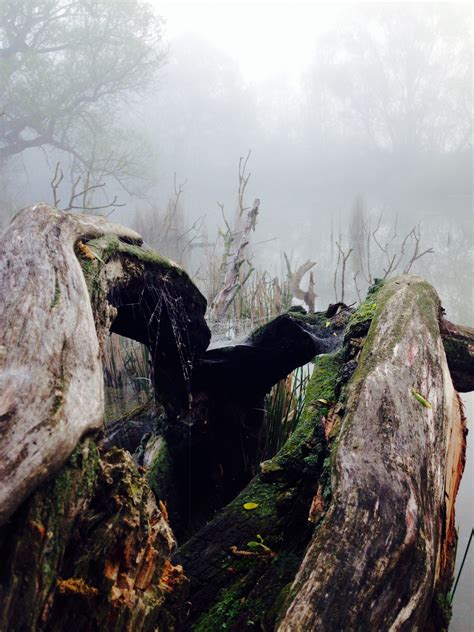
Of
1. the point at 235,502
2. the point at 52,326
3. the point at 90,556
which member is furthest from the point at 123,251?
the point at 90,556

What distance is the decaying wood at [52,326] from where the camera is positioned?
1.87 ft

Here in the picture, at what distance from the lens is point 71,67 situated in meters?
9.62

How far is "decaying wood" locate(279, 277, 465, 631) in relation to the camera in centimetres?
58

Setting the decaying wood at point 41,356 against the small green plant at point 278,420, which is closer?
the decaying wood at point 41,356

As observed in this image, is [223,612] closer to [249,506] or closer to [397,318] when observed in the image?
[249,506]

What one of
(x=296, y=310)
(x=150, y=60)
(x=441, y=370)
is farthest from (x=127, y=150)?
(x=441, y=370)

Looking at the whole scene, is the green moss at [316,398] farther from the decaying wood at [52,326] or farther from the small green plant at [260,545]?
the decaying wood at [52,326]

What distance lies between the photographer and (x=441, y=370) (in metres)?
0.99

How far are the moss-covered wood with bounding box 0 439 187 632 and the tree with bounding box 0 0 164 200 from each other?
332 inches

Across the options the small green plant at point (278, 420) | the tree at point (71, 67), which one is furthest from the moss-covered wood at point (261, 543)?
the tree at point (71, 67)

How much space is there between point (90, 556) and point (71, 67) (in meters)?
10.9

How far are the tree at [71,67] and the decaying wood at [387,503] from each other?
832 cm

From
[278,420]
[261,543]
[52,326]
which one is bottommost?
[261,543]

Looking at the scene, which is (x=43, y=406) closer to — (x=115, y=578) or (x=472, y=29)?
(x=115, y=578)
